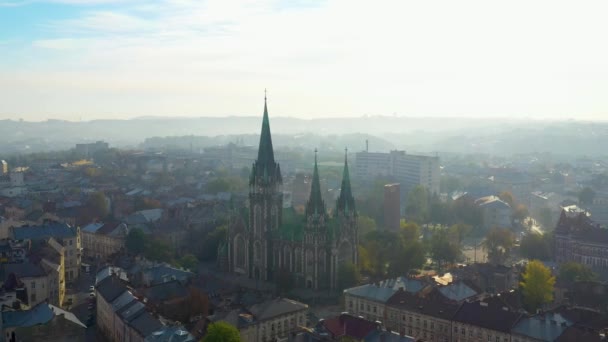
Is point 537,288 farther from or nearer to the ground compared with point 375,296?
farther from the ground

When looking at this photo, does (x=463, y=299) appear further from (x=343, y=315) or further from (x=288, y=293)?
(x=288, y=293)

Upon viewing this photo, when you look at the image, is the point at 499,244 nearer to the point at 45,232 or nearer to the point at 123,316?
the point at 123,316

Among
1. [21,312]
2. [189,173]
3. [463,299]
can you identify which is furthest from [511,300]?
[189,173]

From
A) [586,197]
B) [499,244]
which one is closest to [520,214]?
[586,197]

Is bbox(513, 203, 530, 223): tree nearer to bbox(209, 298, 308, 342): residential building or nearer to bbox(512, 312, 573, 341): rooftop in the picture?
bbox(512, 312, 573, 341): rooftop

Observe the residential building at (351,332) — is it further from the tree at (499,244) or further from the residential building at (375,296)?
the tree at (499,244)

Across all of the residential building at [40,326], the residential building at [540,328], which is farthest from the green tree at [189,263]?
the residential building at [540,328]
